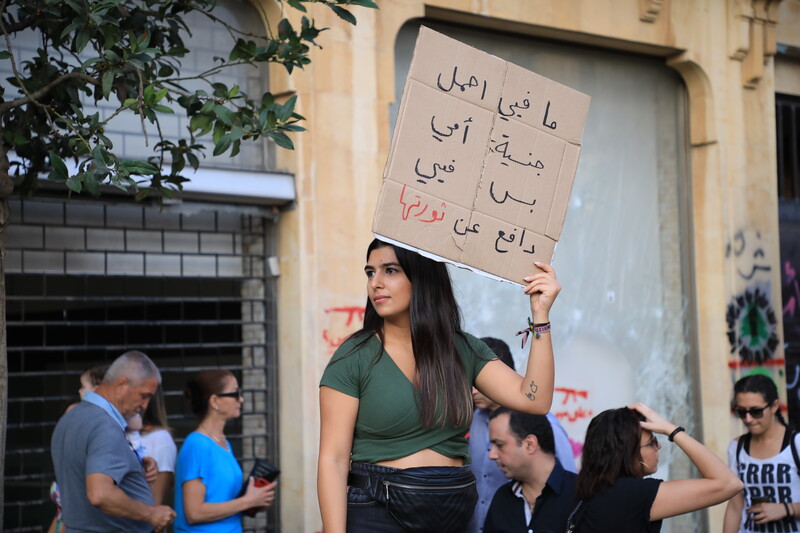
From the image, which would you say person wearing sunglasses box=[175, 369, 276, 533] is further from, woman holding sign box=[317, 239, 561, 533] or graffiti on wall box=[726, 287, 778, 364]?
graffiti on wall box=[726, 287, 778, 364]

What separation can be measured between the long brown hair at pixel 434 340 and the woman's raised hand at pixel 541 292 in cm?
26

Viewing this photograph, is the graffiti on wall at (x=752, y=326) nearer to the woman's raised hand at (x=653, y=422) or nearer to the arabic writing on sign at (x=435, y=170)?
the woman's raised hand at (x=653, y=422)

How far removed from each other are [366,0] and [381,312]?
159cm

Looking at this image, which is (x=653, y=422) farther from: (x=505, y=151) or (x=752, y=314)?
(x=752, y=314)

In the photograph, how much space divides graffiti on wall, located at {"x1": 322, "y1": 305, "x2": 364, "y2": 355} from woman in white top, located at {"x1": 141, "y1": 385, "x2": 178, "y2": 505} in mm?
1472

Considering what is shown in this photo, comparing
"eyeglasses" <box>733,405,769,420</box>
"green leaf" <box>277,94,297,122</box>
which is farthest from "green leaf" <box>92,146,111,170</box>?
"eyeglasses" <box>733,405,769,420</box>

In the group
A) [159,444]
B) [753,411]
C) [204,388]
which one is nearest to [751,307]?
[753,411]

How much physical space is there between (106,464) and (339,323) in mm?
2758

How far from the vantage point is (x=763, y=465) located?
6535 mm

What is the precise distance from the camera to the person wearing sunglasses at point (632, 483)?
4336 mm

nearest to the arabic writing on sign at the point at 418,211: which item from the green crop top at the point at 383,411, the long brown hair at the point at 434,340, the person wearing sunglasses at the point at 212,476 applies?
the long brown hair at the point at 434,340

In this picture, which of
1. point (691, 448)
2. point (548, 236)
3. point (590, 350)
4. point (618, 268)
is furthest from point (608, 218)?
point (548, 236)

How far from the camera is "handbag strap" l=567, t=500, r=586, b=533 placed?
14.6 ft

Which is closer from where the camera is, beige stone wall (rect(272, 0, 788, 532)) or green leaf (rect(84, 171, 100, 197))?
green leaf (rect(84, 171, 100, 197))
